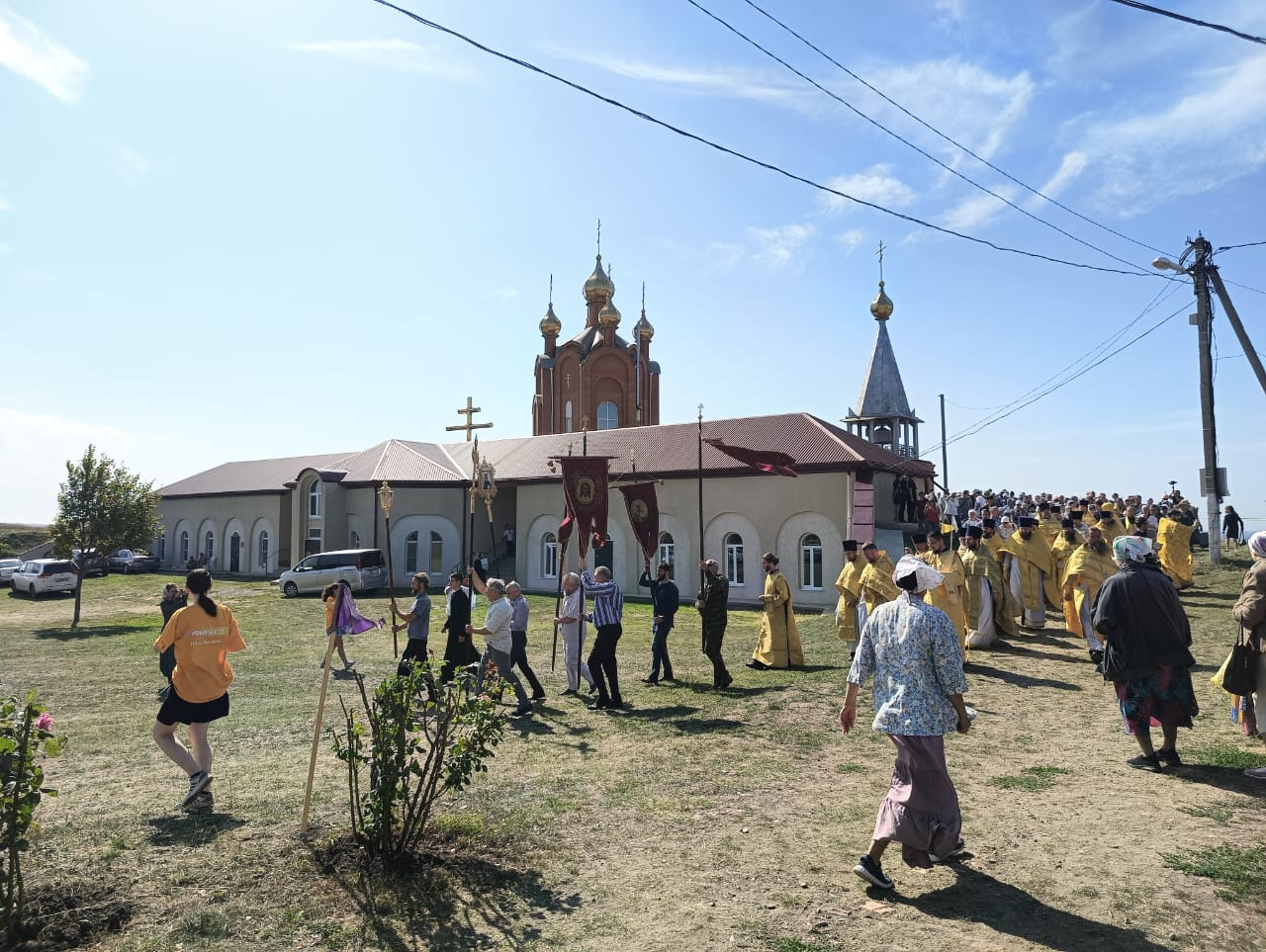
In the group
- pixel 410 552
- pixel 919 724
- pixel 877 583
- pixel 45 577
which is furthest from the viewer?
pixel 410 552

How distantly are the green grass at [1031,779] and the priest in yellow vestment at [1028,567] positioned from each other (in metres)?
7.69

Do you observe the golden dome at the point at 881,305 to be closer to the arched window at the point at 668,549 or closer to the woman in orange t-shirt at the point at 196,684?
the arched window at the point at 668,549

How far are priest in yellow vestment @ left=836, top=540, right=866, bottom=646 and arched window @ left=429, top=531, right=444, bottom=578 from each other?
72.9 feet

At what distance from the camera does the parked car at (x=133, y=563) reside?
39.5 m

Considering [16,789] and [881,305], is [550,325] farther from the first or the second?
[16,789]

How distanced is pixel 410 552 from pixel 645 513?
64.1 ft

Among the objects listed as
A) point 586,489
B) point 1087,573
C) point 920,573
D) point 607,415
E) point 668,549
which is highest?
point 607,415

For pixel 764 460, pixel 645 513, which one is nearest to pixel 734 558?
pixel 764 460

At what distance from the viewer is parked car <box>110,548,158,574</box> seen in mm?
39469

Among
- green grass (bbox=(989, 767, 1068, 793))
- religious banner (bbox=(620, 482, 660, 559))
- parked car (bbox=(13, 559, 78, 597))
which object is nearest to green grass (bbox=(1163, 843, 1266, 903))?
green grass (bbox=(989, 767, 1068, 793))

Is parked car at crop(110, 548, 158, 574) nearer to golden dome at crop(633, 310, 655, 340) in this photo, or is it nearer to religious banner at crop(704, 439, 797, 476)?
golden dome at crop(633, 310, 655, 340)

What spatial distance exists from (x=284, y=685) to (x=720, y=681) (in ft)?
21.0

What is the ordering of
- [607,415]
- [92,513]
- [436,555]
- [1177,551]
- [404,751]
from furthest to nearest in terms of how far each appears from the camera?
[607,415] < [436,555] < [92,513] < [1177,551] < [404,751]

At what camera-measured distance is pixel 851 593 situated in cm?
1142
